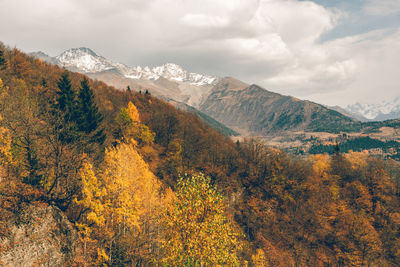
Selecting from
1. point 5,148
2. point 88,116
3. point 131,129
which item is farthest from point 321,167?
point 5,148

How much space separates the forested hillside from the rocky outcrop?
0.17 metres

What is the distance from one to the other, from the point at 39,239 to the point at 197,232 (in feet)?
54.3

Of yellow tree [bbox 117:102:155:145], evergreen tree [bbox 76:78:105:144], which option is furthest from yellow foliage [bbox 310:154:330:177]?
evergreen tree [bbox 76:78:105:144]

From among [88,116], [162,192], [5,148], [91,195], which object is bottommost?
[162,192]

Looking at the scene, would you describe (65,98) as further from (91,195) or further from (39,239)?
(39,239)

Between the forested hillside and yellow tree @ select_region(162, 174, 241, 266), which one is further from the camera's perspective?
the forested hillside

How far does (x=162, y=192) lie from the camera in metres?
49.1

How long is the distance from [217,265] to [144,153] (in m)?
51.9

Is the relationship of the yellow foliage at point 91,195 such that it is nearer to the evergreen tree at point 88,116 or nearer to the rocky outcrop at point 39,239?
the rocky outcrop at point 39,239

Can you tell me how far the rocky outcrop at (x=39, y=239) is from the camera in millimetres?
19594

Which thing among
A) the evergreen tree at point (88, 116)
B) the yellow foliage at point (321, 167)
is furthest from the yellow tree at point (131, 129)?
the yellow foliage at point (321, 167)

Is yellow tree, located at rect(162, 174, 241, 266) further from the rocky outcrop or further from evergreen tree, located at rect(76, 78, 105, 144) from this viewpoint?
evergreen tree, located at rect(76, 78, 105, 144)

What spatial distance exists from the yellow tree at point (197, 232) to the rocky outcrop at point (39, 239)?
1244 cm

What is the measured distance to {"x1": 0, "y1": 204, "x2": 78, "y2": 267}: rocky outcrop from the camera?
19.6m
